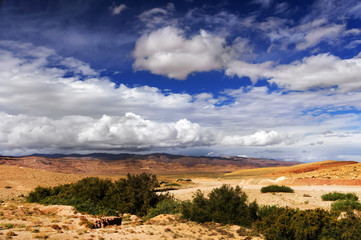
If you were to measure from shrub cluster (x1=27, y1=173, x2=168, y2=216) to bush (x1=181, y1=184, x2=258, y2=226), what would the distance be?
5.79 metres

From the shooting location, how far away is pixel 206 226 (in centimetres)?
1269

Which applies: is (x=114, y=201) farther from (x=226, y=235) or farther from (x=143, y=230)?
(x=226, y=235)

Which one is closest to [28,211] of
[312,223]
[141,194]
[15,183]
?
[141,194]

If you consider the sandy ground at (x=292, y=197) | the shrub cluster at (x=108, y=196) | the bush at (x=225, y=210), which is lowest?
the sandy ground at (x=292, y=197)

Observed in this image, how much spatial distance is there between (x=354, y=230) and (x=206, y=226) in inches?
245

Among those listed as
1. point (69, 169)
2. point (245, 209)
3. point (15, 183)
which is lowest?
point (69, 169)

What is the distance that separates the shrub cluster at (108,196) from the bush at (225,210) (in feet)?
19.0

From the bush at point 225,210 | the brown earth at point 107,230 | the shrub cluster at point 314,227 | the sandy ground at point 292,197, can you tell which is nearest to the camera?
the shrub cluster at point 314,227

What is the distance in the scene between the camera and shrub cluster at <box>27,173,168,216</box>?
731 inches

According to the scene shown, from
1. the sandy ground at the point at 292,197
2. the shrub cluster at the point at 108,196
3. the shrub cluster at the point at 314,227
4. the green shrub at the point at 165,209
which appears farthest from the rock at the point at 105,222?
the sandy ground at the point at 292,197

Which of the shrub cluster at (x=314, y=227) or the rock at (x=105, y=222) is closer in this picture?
the shrub cluster at (x=314, y=227)

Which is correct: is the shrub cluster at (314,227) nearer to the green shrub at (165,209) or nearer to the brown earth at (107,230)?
the brown earth at (107,230)

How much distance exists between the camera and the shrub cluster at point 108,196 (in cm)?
1856

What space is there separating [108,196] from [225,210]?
36.5ft
